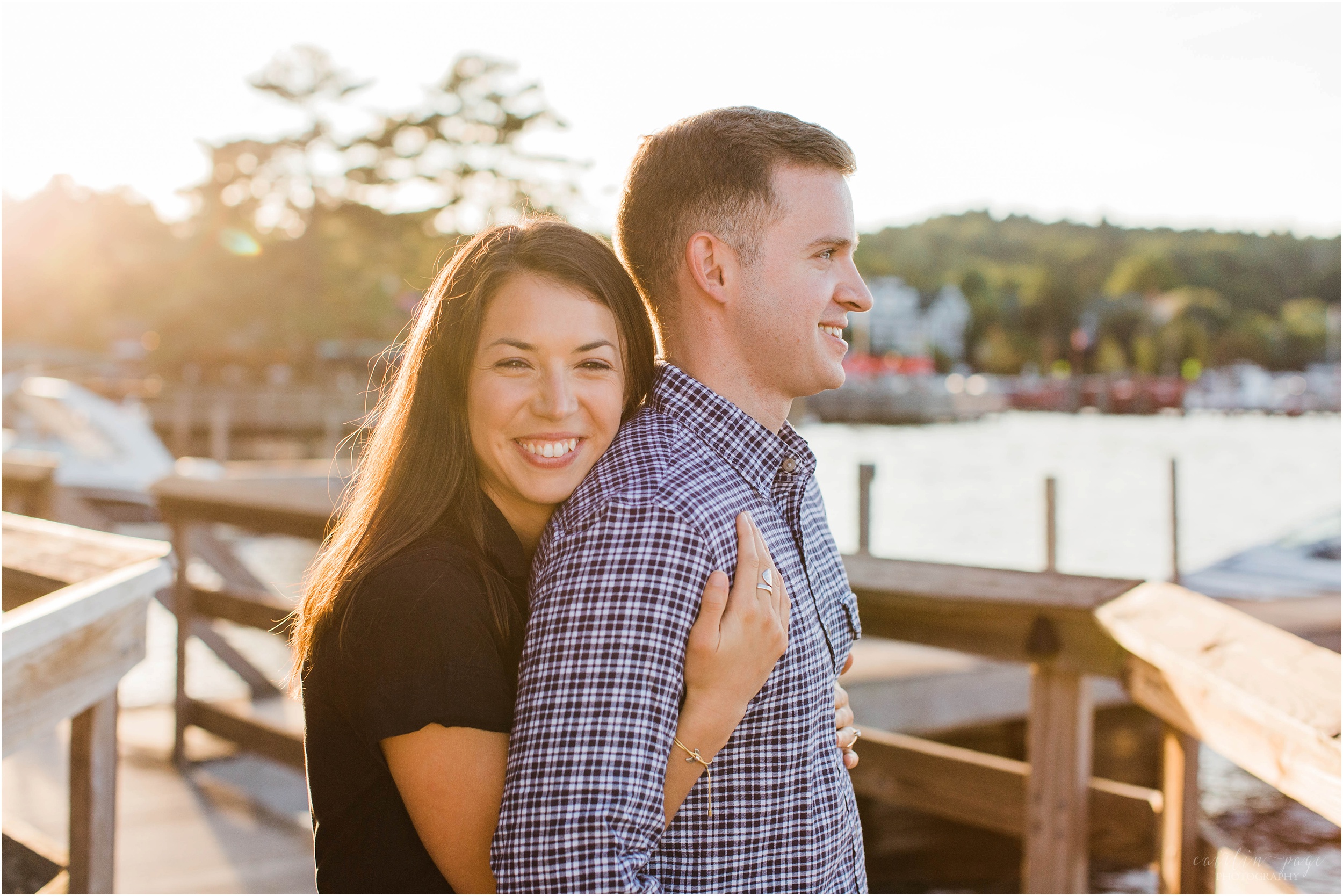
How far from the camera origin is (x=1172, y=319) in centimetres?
11100

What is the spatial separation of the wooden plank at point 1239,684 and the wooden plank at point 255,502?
2.88 m

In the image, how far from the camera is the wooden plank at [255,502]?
174 inches

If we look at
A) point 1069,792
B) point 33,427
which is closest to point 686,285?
point 1069,792

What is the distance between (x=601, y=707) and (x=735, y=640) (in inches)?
7.6

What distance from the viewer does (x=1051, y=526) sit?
5113mm

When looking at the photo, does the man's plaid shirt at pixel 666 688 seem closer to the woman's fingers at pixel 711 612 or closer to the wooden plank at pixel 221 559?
the woman's fingers at pixel 711 612

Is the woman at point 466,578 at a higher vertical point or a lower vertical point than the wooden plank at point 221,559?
higher

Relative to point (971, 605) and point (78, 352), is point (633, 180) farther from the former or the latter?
point (78, 352)

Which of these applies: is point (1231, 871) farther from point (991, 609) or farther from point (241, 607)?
point (241, 607)

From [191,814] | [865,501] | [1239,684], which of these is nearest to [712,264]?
[1239,684]

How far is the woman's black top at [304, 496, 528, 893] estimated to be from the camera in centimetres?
129

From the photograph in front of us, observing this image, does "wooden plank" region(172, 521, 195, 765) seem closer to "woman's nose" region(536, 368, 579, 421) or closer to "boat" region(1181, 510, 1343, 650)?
"woman's nose" region(536, 368, 579, 421)

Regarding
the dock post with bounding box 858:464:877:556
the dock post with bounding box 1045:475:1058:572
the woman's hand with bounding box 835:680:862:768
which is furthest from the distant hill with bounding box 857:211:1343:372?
the woman's hand with bounding box 835:680:862:768

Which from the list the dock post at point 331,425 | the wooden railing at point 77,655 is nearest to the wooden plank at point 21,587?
the wooden railing at point 77,655
